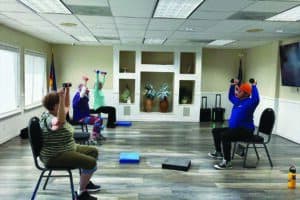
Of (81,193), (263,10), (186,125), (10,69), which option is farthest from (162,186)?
(186,125)

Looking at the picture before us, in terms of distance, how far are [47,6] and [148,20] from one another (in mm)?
1620

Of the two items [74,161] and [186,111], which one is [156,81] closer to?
[186,111]

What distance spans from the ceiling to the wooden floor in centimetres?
227

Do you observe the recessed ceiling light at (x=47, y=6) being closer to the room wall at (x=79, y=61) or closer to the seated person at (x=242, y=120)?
the seated person at (x=242, y=120)

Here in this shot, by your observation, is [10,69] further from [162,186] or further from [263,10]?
[263,10]

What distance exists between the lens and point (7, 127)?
18.5 feet

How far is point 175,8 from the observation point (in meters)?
4.00

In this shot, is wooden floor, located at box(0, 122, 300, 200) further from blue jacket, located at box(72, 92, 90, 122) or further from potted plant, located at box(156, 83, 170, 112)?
potted plant, located at box(156, 83, 170, 112)

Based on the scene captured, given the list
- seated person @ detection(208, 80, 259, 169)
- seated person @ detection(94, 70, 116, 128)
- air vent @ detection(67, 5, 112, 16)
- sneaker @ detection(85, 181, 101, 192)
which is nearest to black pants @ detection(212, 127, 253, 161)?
seated person @ detection(208, 80, 259, 169)

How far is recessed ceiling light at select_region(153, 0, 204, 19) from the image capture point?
3669mm

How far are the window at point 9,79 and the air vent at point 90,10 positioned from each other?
202 centimetres

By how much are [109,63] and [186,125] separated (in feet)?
10.3

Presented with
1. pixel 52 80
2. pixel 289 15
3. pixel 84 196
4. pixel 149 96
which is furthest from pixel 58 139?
pixel 149 96

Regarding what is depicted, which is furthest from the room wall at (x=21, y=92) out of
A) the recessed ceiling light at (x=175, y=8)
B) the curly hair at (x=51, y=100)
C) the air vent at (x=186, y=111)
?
the air vent at (x=186, y=111)
